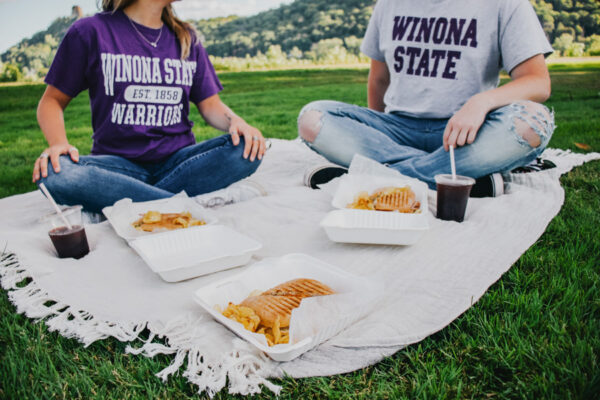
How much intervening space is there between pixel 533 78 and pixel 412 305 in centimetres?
178

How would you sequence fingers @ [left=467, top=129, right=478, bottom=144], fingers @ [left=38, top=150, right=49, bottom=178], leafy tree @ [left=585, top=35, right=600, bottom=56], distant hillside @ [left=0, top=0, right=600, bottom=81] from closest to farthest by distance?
1. fingers @ [left=38, top=150, right=49, bottom=178]
2. fingers @ [left=467, top=129, right=478, bottom=144]
3. distant hillside @ [left=0, top=0, right=600, bottom=81]
4. leafy tree @ [left=585, top=35, right=600, bottom=56]

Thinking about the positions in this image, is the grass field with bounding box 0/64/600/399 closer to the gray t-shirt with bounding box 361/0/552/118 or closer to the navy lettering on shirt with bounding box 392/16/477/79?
the gray t-shirt with bounding box 361/0/552/118

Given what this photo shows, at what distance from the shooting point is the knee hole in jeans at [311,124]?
114 inches

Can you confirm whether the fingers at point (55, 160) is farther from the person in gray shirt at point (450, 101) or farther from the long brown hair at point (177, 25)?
the person in gray shirt at point (450, 101)

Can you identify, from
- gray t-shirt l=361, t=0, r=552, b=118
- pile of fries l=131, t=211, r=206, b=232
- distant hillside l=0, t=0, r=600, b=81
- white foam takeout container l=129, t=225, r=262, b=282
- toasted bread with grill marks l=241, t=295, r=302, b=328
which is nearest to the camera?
toasted bread with grill marks l=241, t=295, r=302, b=328

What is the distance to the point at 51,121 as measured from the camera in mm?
2504

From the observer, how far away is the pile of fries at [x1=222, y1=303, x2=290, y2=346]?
1.22 m

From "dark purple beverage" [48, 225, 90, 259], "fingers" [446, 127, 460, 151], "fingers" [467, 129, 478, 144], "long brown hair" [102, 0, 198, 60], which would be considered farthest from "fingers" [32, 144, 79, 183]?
"fingers" [467, 129, 478, 144]

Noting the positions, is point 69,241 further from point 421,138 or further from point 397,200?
point 421,138

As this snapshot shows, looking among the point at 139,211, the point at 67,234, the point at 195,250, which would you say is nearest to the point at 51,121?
the point at 139,211

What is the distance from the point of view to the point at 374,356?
4.19 feet

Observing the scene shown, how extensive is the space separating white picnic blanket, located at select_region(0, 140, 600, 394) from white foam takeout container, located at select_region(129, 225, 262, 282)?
51 millimetres

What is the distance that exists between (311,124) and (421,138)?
0.75m

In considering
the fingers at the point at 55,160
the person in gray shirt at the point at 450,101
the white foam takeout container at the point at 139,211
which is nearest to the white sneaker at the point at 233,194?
the white foam takeout container at the point at 139,211
